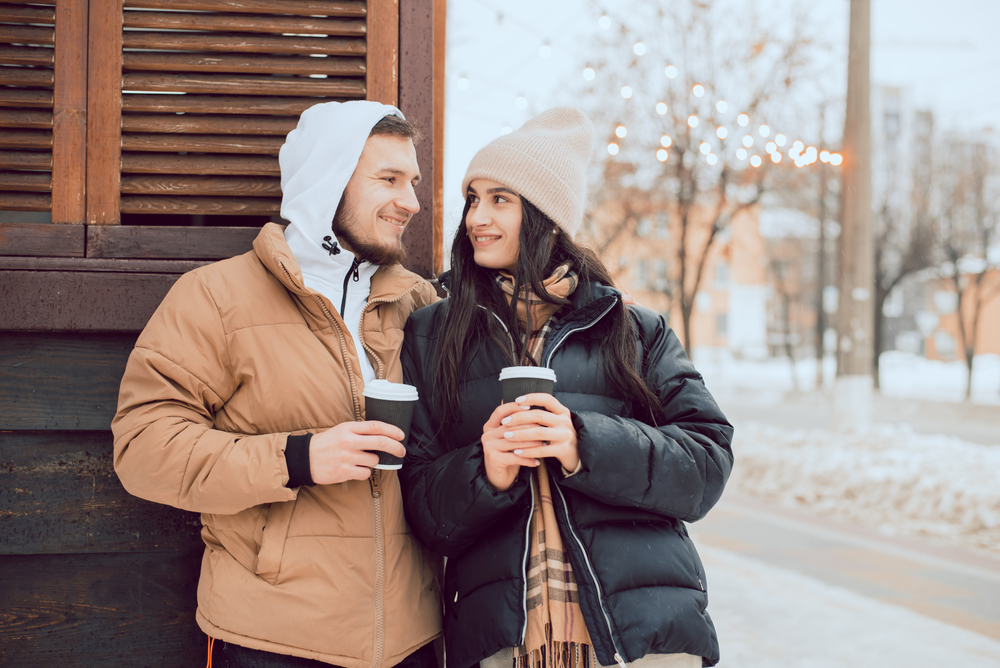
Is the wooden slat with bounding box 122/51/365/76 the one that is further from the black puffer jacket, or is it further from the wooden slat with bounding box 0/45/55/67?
the black puffer jacket

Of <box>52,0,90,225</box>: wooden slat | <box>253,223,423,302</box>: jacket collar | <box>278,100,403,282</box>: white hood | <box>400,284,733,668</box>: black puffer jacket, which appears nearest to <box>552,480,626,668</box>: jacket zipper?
<box>400,284,733,668</box>: black puffer jacket

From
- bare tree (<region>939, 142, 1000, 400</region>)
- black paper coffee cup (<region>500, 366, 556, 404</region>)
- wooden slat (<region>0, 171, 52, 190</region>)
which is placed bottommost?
black paper coffee cup (<region>500, 366, 556, 404</region>)

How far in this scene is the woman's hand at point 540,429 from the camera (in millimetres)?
1684

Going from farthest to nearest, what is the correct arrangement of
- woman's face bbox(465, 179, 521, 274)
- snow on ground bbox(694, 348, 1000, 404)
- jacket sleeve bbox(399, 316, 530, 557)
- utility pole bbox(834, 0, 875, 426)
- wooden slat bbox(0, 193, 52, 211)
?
snow on ground bbox(694, 348, 1000, 404)
utility pole bbox(834, 0, 875, 426)
wooden slat bbox(0, 193, 52, 211)
woman's face bbox(465, 179, 521, 274)
jacket sleeve bbox(399, 316, 530, 557)

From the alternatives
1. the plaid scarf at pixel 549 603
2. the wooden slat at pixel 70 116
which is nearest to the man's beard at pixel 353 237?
the plaid scarf at pixel 549 603

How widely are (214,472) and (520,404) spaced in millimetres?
762

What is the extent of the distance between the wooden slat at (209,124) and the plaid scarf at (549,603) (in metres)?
1.52

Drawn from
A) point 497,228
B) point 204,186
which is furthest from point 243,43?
point 497,228

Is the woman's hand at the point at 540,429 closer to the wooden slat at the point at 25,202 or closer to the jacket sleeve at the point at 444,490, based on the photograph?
the jacket sleeve at the point at 444,490

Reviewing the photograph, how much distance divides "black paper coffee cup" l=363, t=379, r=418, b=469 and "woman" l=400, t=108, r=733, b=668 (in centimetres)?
17

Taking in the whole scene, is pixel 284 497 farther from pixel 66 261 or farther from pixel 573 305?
pixel 66 261

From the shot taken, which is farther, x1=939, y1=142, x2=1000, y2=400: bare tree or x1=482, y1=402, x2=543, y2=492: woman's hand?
x1=939, y1=142, x2=1000, y2=400: bare tree


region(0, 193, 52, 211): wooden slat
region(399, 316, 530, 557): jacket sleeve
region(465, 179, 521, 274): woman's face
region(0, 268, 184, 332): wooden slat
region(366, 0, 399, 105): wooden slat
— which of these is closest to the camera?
region(399, 316, 530, 557): jacket sleeve

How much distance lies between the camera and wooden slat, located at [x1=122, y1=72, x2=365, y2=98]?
8.00ft
